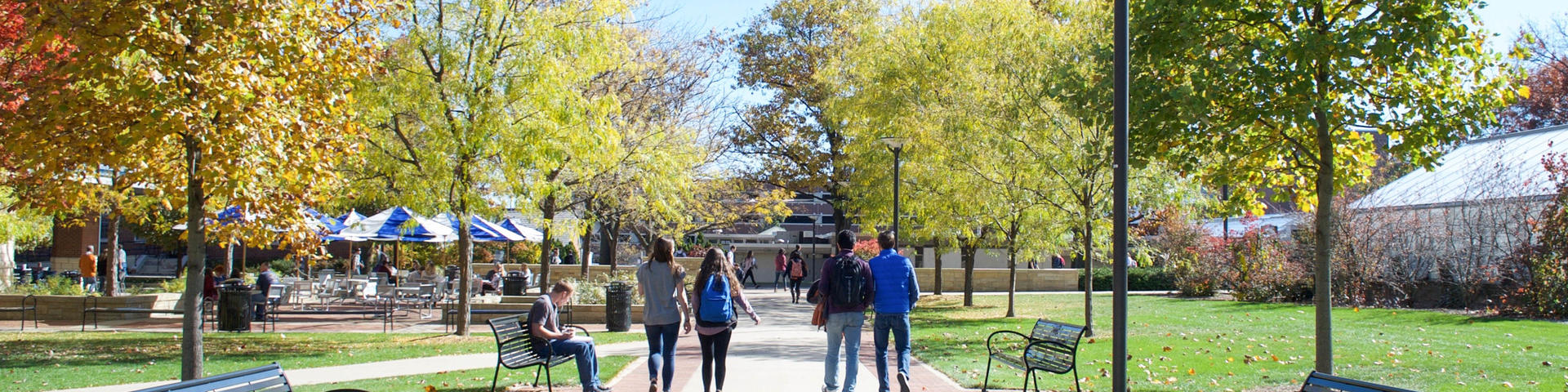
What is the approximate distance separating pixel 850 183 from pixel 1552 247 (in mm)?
13445

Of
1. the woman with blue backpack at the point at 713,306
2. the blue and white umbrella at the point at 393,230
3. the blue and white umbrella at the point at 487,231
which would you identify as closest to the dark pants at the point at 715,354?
the woman with blue backpack at the point at 713,306

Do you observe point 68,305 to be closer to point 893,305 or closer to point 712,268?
point 712,268

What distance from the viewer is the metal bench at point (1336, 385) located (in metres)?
4.78

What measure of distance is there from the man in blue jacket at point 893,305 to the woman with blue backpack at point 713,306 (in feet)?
3.74

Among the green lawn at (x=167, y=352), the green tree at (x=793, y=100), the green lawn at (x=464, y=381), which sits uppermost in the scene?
the green tree at (x=793, y=100)

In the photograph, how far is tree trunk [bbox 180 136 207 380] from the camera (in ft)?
24.8

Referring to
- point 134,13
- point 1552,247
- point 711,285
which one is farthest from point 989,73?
point 134,13

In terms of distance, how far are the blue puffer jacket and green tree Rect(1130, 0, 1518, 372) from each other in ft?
7.76

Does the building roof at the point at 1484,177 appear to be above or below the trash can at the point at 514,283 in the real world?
above

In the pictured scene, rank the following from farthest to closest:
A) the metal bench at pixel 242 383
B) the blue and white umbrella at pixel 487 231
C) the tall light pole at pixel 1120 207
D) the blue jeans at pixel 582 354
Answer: the blue and white umbrella at pixel 487 231 < the blue jeans at pixel 582 354 < the tall light pole at pixel 1120 207 < the metal bench at pixel 242 383

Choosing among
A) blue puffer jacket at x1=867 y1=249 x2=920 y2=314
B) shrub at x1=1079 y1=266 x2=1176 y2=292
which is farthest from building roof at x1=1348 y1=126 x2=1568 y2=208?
blue puffer jacket at x1=867 y1=249 x2=920 y2=314

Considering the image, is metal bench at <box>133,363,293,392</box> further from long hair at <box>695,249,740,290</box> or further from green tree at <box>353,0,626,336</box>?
green tree at <box>353,0,626,336</box>

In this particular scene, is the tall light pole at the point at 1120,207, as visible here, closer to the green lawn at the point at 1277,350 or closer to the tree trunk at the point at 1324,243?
the green lawn at the point at 1277,350

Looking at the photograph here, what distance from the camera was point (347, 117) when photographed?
889 cm
